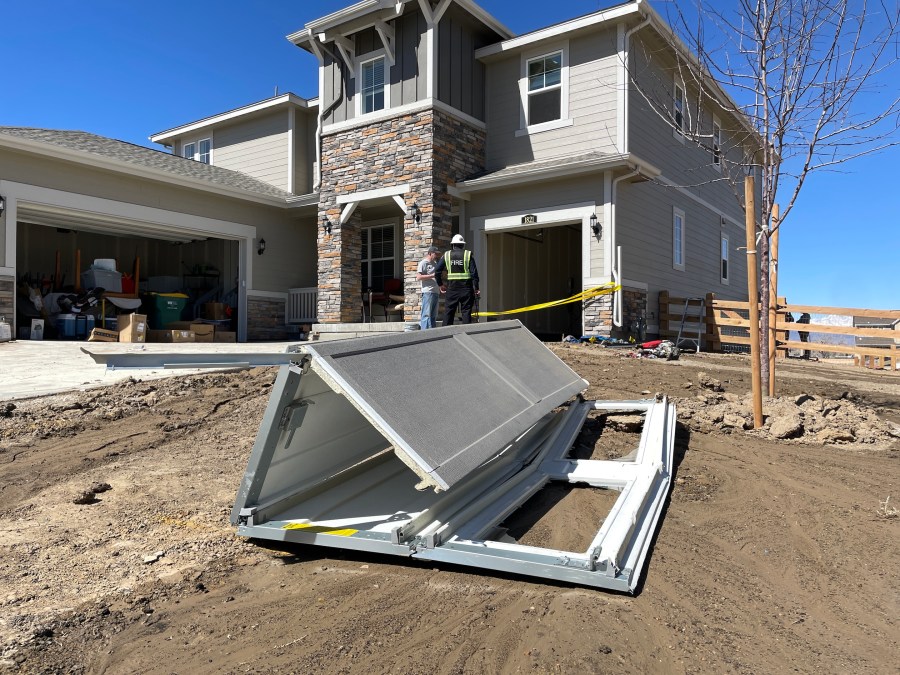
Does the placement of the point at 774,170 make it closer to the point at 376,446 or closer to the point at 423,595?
the point at 376,446

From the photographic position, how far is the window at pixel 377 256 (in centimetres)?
1636

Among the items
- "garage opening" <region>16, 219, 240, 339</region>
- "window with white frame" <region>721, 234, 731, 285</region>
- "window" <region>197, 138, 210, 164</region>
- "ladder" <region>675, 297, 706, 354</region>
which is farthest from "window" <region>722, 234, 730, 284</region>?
"window" <region>197, 138, 210, 164</region>

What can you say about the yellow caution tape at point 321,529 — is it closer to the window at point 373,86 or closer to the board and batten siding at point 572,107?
the board and batten siding at point 572,107

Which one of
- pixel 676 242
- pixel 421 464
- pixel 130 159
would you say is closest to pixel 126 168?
pixel 130 159

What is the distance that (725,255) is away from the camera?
1825 cm

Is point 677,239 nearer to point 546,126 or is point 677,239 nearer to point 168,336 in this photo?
point 546,126

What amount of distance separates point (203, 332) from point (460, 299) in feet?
24.8

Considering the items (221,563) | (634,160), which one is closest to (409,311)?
(634,160)

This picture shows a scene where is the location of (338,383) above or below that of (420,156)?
below

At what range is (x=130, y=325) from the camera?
12.7 m

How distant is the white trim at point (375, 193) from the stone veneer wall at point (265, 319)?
3.62 metres

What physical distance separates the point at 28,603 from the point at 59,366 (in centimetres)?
644

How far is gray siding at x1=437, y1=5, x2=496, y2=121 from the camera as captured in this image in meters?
13.0

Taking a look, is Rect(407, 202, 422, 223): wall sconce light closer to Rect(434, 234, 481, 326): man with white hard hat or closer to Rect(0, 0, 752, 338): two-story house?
Rect(0, 0, 752, 338): two-story house
